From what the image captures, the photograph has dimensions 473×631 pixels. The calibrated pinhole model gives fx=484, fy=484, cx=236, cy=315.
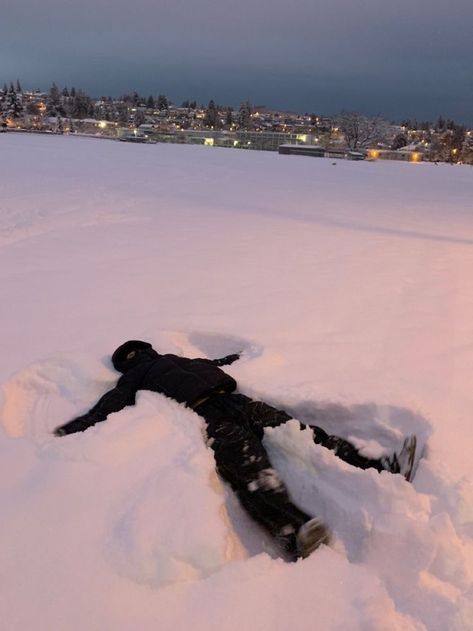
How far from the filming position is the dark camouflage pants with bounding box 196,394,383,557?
1688 millimetres

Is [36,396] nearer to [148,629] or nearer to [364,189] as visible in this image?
[148,629]

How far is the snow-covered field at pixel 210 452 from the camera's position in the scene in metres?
1.41

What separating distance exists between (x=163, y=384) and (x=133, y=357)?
42cm

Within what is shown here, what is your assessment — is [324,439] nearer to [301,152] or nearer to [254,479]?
[254,479]

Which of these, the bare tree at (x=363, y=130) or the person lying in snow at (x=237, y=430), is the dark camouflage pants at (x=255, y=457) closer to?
the person lying in snow at (x=237, y=430)

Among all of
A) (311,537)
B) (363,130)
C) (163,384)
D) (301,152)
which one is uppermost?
(363,130)

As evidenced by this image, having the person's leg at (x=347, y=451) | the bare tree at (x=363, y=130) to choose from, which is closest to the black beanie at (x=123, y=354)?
the person's leg at (x=347, y=451)

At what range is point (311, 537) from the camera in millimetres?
1597

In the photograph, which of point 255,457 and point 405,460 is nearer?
point 255,457

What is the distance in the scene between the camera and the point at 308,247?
19.5 feet

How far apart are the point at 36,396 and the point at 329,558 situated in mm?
1644

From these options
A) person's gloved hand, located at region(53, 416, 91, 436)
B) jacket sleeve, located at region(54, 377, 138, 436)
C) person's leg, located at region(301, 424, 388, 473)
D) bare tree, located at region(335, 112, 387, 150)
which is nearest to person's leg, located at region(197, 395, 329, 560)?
person's leg, located at region(301, 424, 388, 473)

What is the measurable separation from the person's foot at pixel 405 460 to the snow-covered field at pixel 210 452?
0.14ft

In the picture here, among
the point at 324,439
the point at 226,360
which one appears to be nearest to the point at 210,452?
the point at 324,439
